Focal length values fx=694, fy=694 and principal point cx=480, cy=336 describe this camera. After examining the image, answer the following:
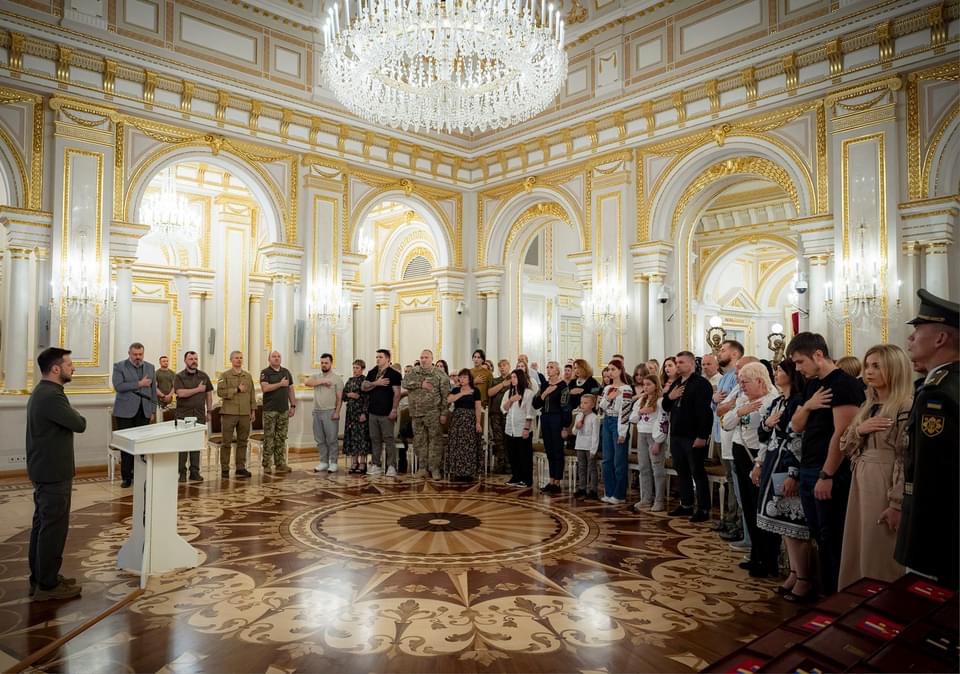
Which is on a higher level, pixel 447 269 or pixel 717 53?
pixel 717 53

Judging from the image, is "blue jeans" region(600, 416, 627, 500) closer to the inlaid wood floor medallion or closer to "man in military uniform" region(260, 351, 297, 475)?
the inlaid wood floor medallion

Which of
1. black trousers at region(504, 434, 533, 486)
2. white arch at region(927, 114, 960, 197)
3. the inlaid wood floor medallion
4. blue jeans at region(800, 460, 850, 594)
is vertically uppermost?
white arch at region(927, 114, 960, 197)

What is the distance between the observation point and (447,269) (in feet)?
38.5

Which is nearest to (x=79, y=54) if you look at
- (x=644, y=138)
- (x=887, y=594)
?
(x=644, y=138)

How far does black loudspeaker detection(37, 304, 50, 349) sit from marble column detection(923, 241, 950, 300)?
9566mm

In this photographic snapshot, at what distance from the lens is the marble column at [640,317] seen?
9.64 m

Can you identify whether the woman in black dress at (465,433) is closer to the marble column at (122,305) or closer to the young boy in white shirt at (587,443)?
the young boy in white shirt at (587,443)

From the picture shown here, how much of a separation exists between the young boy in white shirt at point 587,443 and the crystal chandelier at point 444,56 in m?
3.27

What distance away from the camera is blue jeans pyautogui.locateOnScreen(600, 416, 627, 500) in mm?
6398

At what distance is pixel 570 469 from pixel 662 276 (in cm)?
361

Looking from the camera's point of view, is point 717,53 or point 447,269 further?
point 447,269

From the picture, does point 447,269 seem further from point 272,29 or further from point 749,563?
point 749,563

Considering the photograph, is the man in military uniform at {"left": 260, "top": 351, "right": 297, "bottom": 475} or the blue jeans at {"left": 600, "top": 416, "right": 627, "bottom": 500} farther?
the man in military uniform at {"left": 260, "top": 351, "right": 297, "bottom": 475}

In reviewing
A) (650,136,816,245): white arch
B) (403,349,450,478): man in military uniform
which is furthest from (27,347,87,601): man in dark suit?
(650,136,816,245): white arch
